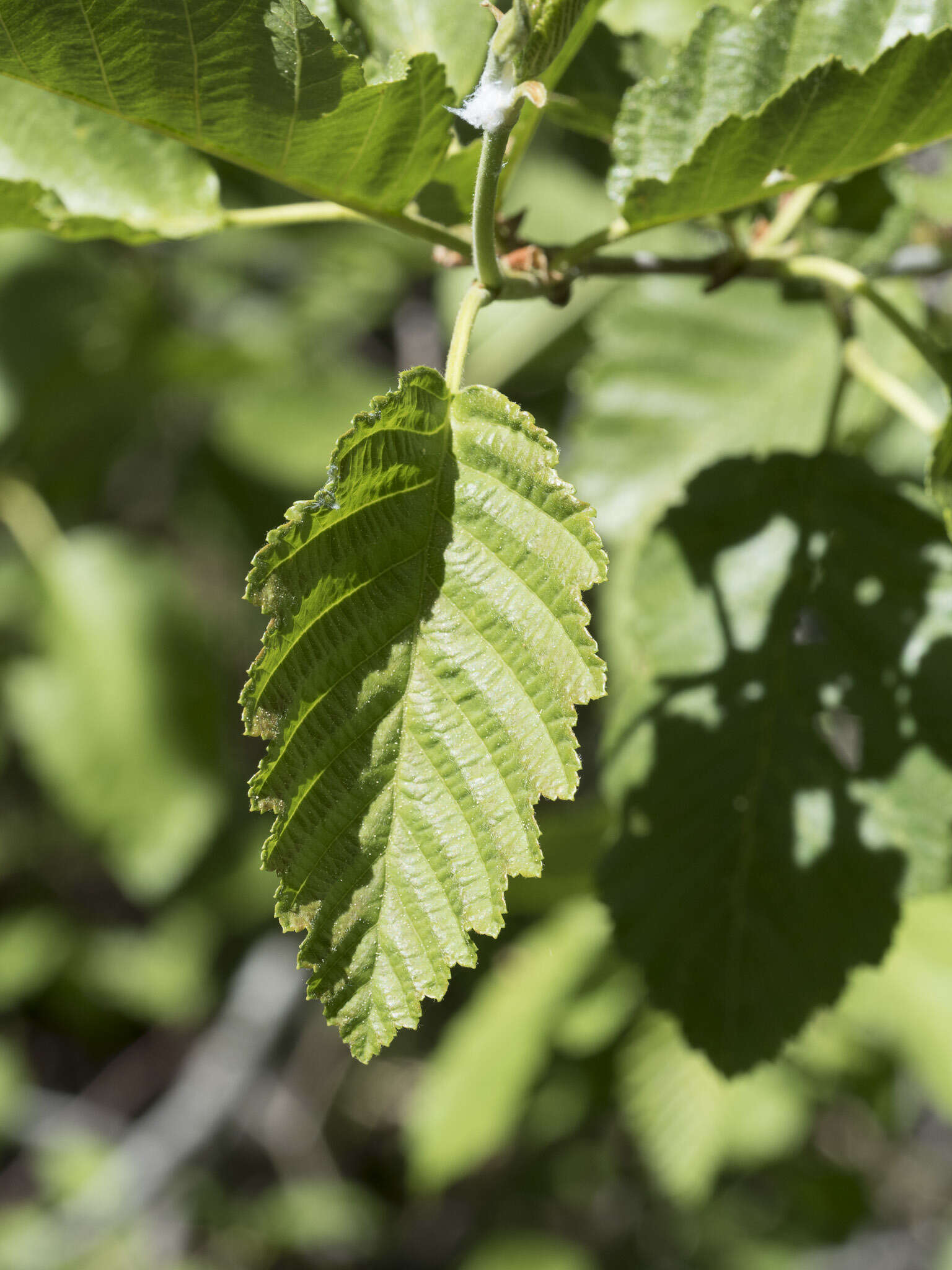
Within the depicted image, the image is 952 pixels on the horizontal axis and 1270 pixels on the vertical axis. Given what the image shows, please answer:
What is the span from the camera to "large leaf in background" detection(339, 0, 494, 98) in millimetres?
1089

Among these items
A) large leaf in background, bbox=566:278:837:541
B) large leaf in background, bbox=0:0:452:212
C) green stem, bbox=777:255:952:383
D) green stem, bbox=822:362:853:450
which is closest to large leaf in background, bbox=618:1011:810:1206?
large leaf in background, bbox=566:278:837:541

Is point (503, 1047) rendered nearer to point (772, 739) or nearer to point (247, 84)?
point (772, 739)

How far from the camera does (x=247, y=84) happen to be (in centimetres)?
83

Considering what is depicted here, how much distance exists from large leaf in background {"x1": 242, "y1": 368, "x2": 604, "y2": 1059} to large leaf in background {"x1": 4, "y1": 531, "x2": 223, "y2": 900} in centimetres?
169

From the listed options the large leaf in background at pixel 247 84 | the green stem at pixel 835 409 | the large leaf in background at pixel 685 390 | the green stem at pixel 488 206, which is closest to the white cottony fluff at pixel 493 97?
the green stem at pixel 488 206

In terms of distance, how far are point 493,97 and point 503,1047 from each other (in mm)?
2406

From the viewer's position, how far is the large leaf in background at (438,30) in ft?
3.57

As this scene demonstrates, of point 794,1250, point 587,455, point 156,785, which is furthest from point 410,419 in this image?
point 794,1250

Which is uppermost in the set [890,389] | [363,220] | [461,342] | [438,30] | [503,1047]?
[438,30]

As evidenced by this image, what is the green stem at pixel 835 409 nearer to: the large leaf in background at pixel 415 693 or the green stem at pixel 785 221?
the green stem at pixel 785 221

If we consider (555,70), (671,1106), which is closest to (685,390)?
(555,70)

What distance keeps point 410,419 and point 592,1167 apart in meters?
3.78

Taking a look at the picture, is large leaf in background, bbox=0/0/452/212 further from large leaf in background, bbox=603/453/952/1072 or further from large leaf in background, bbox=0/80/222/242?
large leaf in background, bbox=603/453/952/1072

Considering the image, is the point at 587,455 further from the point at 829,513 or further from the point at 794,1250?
the point at 794,1250
